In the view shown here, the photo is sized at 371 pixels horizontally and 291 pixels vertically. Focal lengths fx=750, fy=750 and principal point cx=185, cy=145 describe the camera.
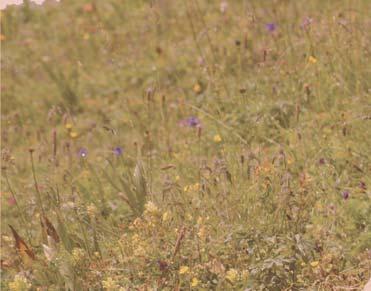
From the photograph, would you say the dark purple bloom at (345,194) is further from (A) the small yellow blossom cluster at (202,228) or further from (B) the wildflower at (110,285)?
(B) the wildflower at (110,285)

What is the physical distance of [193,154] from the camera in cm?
434

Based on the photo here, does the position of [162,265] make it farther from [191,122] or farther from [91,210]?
[191,122]

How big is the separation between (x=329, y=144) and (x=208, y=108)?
120 cm

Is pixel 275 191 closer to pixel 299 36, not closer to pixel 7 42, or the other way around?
pixel 299 36

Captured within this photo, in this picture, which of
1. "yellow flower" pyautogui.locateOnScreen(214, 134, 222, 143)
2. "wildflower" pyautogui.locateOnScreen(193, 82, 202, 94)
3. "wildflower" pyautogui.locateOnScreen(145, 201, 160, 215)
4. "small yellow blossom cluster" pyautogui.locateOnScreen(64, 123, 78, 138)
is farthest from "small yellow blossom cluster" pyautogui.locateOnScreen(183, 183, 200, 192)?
"small yellow blossom cluster" pyautogui.locateOnScreen(64, 123, 78, 138)

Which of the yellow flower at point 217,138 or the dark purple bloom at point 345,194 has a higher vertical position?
the dark purple bloom at point 345,194

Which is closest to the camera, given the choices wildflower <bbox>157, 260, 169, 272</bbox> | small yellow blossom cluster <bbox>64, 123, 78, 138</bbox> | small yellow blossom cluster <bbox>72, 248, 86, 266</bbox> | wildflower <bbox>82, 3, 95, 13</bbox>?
wildflower <bbox>157, 260, 169, 272</bbox>

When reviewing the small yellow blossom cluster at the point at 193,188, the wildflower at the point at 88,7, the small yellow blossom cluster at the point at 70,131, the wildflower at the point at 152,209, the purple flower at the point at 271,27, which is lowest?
the small yellow blossom cluster at the point at 70,131

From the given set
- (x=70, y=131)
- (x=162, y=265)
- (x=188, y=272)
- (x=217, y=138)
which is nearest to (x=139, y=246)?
(x=162, y=265)

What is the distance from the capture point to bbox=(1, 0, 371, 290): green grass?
312 cm

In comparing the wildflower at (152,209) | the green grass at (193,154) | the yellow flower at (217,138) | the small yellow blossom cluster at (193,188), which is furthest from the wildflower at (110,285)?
the yellow flower at (217,138)

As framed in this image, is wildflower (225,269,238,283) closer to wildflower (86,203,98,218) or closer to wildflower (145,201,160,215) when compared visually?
wildflower (145,201,160,215)

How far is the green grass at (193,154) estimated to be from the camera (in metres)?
3.12

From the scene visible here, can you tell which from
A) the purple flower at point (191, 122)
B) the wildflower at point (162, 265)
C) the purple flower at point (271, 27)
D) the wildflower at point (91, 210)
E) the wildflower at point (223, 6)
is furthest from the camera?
the wildflower at point (223, 6)
